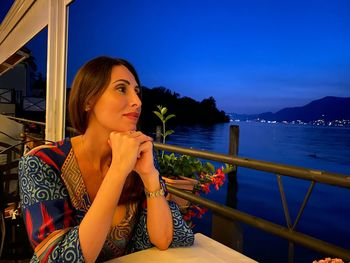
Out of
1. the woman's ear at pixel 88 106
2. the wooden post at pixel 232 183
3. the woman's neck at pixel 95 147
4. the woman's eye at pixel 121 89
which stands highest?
the woman's eye at pixel 121 89

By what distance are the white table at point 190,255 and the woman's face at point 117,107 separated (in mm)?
382

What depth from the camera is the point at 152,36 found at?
694 inches

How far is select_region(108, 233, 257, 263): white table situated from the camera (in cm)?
89

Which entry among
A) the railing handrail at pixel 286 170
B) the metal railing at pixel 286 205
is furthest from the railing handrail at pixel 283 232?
the railing handrail at pixel 286 170

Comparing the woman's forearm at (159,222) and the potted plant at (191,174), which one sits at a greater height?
the woman's forearm at (159,222)

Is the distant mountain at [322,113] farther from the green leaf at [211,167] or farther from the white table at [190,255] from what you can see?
the white table at [190,255]

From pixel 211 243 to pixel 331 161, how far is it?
14.6 m

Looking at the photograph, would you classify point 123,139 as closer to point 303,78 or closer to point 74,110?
point 74,110

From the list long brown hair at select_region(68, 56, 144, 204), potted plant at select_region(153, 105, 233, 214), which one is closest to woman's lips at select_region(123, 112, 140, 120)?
long brown hair at select_region(68, 56, 144, 204)

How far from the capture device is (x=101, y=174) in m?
1.02

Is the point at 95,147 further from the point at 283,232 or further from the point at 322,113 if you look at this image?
the point at 322,113

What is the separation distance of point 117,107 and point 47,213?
1.18 feet

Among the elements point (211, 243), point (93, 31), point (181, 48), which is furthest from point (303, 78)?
point (211, 243)

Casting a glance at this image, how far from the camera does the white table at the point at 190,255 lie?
89 cm
